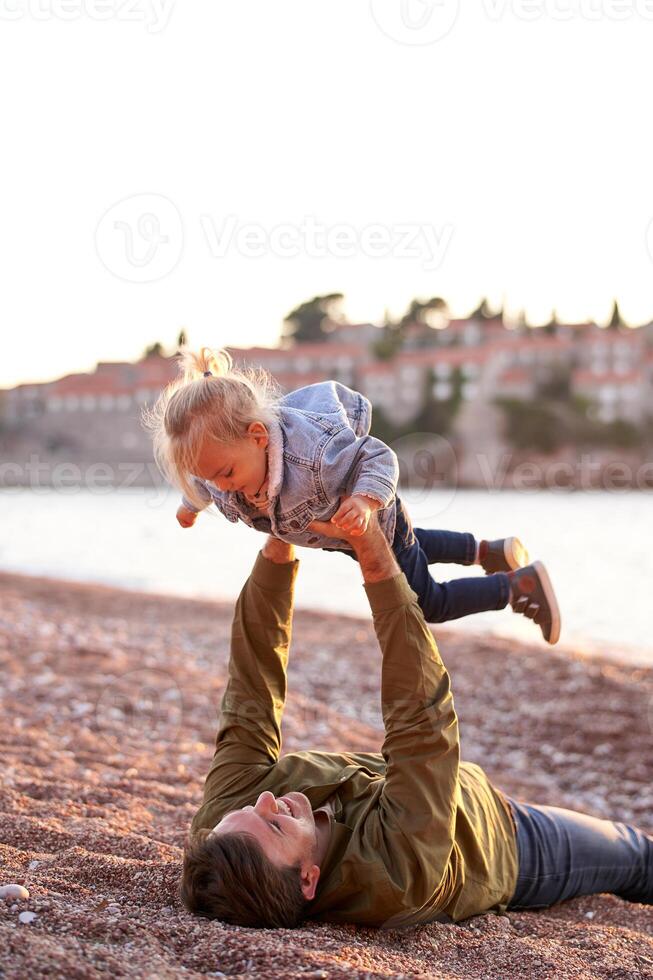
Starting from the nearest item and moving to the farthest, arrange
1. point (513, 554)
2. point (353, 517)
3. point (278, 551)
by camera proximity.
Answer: point (353, 517) < point (278, 551) < point (513, 554)

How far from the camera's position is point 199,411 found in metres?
3.03

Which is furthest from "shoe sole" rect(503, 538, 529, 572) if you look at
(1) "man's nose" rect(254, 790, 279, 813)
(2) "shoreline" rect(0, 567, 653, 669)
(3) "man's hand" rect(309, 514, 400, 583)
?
(2) "shoreline" rect(0, 567, 653, 669)

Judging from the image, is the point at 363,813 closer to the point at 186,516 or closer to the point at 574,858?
the point at 574,858

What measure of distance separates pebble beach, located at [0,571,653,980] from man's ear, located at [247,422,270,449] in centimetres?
136

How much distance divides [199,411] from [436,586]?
1108mm

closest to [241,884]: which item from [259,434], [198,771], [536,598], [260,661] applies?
[260,661]

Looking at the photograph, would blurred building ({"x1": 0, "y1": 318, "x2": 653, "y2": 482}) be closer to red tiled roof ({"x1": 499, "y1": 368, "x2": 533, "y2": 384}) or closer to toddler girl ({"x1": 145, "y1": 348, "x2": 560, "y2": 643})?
red tiled roof ({"x1": 499, "y1": 368, "x2": 533, "y2": 384})

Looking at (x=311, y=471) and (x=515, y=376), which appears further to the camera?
(x=515, y=376)

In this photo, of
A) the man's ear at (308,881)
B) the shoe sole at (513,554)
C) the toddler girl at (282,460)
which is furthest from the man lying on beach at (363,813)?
the shoe sole at (513,554)

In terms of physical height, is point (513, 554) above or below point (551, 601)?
above

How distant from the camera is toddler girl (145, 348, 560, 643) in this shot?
119 inches

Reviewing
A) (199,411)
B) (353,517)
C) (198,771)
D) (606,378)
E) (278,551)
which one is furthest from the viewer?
(606,378)

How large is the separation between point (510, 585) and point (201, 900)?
5.34 ft

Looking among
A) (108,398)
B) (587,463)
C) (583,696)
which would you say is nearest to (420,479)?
(587,463)
